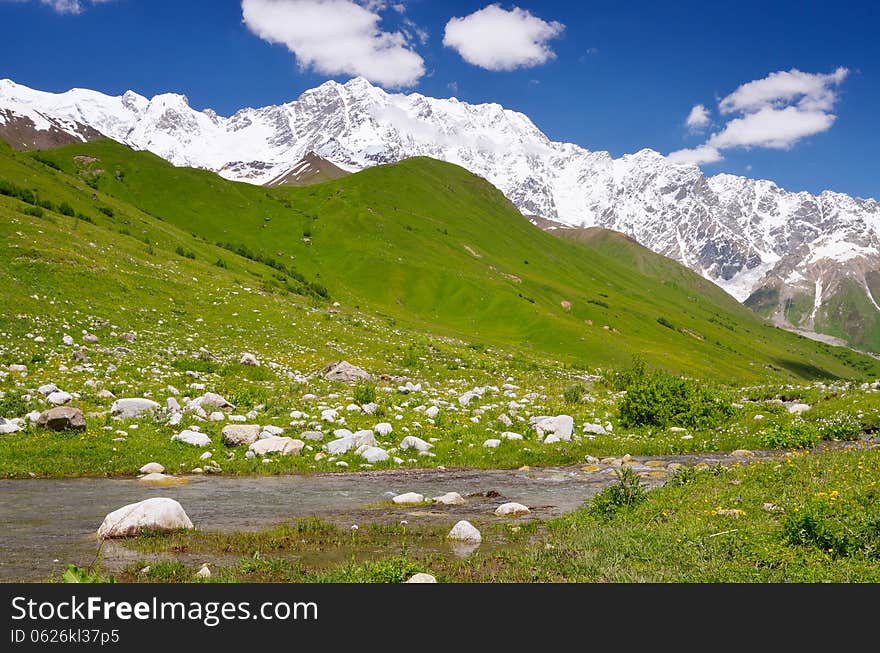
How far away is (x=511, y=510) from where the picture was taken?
14477 mm

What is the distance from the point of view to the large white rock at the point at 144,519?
11.5m

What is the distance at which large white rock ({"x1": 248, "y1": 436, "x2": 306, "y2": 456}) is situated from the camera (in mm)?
19484

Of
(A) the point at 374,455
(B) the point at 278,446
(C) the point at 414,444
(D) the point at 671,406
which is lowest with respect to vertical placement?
(A) the point at 374,455

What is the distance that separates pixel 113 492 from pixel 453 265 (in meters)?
114

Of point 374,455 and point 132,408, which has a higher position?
point 132,408

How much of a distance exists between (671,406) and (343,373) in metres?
17.0

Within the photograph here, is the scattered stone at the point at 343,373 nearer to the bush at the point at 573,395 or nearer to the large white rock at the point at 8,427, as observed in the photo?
the bush at the point at 573,395

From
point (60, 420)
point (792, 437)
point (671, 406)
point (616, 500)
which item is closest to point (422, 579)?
point (616, 500)

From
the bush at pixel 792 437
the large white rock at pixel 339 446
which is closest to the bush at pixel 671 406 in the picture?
the bush at pixel 792 437

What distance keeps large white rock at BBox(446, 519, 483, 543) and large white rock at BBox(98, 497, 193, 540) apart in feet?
17.4

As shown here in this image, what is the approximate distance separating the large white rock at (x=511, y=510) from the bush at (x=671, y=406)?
13689mm

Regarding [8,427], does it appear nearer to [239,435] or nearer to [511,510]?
[239,435]

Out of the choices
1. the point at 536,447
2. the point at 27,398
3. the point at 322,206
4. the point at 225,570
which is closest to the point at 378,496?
the point at 225,570
